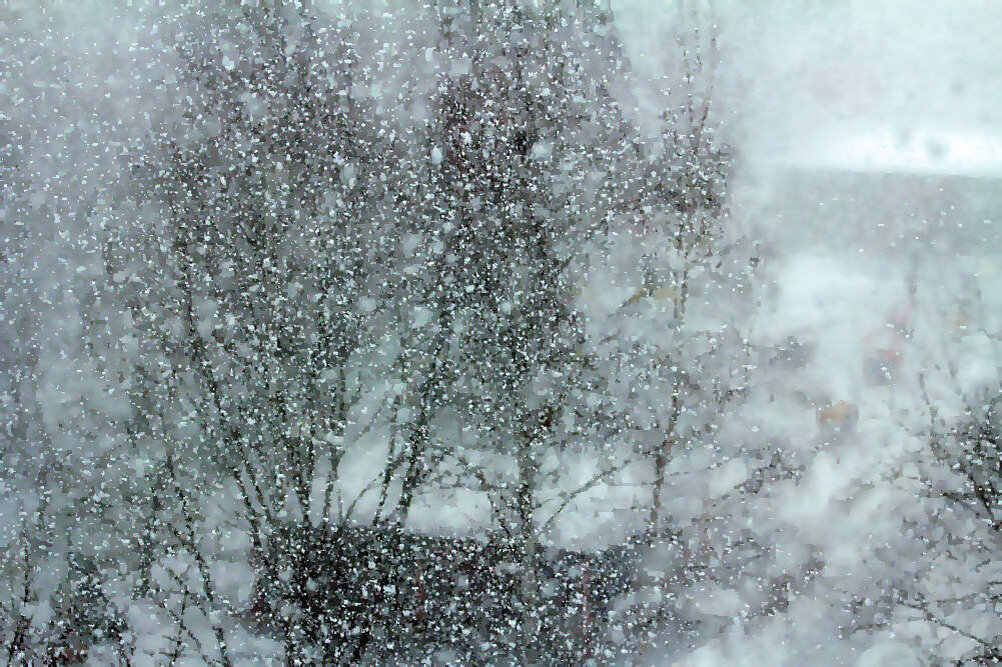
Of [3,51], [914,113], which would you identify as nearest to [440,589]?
[914,113]

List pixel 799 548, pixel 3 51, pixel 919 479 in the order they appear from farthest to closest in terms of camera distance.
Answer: pixel 3 51 < pixel 799 548 < pixel 919 479

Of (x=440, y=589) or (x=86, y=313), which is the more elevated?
(x=86, y=313)

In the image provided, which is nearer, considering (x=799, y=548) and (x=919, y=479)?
(x=919, y=479)

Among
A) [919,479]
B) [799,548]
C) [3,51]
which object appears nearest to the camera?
[919,479]

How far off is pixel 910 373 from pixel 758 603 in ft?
4.58

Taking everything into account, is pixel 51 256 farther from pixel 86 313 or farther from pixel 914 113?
pixel 914 113

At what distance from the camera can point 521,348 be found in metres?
3.81

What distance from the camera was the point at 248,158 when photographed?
3.79 m

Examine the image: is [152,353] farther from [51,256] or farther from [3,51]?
[3,51]

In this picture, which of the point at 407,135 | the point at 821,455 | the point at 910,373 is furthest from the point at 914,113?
the point at 407,135

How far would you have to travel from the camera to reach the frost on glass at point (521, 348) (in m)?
3.61

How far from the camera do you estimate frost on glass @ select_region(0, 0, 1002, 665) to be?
3.61 meters

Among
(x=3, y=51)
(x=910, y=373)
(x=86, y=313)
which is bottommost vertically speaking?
(x=910, y=373)

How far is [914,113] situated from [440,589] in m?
3.43
